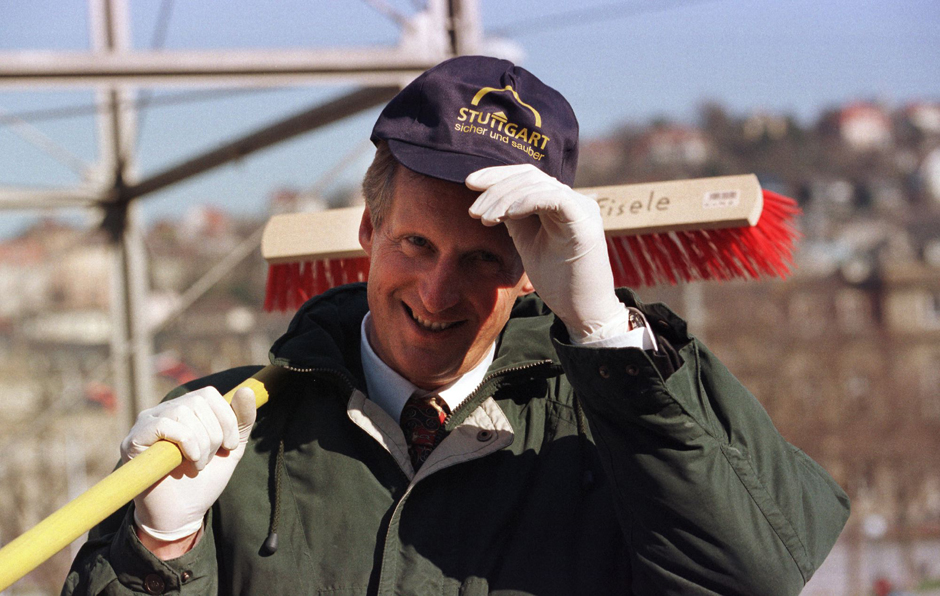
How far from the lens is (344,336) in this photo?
6.60ft

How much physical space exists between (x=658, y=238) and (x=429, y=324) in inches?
33.4

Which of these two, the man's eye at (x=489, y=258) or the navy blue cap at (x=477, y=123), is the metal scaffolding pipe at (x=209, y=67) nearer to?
the navy blue cap at (x=477, y=123)

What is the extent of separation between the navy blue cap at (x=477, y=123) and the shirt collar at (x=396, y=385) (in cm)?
36

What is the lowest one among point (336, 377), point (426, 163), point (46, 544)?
point (46, 544)

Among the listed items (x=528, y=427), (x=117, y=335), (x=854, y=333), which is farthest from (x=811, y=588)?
(x=528, y=427)

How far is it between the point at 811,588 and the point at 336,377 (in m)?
32.8

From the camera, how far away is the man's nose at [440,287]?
179cm

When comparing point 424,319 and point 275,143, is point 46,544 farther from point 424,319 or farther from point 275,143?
point 275,143

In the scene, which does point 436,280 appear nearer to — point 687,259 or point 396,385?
point 396,385

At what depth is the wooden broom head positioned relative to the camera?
7.81 ft

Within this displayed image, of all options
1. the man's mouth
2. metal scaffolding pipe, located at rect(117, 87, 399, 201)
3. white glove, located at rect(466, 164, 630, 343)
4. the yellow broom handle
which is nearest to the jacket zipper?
the man's mouth

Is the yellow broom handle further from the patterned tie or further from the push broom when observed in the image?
the push broom

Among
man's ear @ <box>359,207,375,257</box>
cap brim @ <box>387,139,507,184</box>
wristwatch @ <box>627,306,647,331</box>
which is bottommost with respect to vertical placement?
wristwatch @ <box>627,306,647,331</box>

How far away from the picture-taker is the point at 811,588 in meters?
32.0
